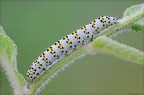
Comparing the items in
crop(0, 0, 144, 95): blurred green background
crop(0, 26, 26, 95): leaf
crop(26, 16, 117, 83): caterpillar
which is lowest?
crop(0, 26, 26, 95): leaf

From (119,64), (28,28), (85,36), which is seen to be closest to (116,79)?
(119,64)

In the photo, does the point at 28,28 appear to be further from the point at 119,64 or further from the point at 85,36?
the point at 85,36

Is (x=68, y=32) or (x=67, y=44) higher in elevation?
(x=68, y=32)

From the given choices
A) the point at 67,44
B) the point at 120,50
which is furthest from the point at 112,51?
the point at 67,44

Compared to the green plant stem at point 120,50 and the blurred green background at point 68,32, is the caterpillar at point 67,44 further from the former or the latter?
the blurred green background at point 68,32

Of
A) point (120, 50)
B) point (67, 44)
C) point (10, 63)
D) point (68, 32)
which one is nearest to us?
point (120, 50)

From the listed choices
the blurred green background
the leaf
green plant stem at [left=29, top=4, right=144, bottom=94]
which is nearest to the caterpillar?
the leaf

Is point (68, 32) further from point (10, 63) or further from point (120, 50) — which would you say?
point (120, 50)

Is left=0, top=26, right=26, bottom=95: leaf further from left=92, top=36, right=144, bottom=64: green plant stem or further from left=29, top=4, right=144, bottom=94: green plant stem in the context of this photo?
left=92, top=36, right=144, bottom=64: green plant stem
